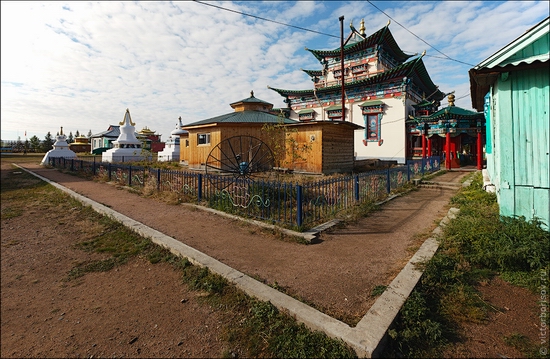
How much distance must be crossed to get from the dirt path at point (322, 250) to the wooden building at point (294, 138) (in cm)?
715

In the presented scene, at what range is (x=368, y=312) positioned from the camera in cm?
306

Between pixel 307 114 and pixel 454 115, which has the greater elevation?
pixel 307 114

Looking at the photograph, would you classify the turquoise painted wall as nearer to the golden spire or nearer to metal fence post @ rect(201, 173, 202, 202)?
metal fence post @ rect(201, 173, 202, 202)

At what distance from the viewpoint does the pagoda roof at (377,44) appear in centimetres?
2452

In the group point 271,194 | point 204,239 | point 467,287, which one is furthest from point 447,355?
point 271,194

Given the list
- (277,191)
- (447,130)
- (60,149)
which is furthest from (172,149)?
(447,130)

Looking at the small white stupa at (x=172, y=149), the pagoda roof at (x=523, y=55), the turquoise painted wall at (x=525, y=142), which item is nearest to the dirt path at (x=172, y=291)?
the turquoise painted wall at (x=525, y=142)

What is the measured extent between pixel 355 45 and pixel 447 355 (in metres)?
28.8

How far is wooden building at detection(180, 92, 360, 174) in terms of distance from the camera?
601 inches

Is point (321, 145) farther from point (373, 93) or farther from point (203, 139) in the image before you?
point (373, 93)

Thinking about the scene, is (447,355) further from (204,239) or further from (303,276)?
(204,239)

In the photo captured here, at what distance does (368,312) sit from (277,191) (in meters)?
5.44

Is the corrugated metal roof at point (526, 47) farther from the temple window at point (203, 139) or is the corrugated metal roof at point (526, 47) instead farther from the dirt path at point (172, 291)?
the temple window at point (203, 139)

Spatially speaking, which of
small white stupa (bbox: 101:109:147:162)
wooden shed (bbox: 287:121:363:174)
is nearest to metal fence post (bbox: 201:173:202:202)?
wooden shed (bbox: 287:121:363:174)
